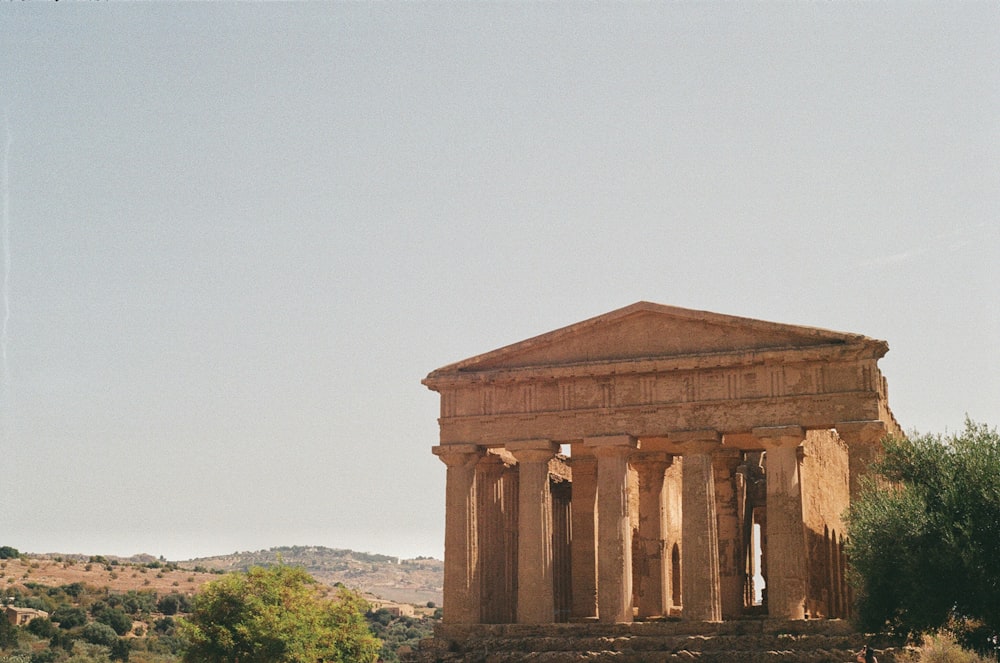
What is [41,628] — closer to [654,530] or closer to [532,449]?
[532,449]

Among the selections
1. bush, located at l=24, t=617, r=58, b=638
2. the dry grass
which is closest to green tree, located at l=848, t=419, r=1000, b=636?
bush, located at l=24, t=617, r=58, b=638

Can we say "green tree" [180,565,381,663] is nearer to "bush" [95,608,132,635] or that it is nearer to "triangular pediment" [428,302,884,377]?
"triangular pediment" [428,302,884,377]

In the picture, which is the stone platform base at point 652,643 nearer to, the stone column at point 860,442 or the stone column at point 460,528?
the stone column at point 460,528

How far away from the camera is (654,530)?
34125 millimetres

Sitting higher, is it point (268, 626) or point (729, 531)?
point (729, 531)

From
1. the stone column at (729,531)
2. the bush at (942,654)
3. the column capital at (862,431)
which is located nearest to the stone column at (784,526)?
the column capital at (862,431)

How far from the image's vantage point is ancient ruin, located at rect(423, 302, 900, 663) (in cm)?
2916

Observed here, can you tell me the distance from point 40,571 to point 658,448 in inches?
1777

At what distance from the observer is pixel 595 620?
1294 inches

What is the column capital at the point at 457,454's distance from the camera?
32.6m

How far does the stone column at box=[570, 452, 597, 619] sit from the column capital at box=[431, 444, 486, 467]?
3.59 metres

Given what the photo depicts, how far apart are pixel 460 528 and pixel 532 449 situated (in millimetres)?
2836

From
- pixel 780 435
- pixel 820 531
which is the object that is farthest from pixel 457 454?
pixel 820 531

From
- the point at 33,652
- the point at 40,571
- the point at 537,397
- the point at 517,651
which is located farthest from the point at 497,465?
the point at 40,571
